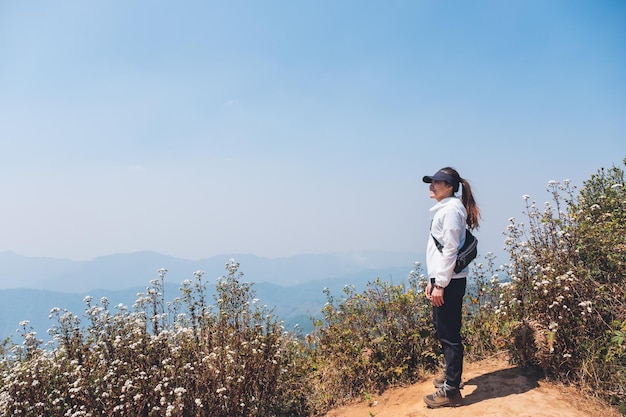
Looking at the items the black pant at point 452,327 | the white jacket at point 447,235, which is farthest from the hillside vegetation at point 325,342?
the white jacket at point 447,235

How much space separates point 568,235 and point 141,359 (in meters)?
5.87

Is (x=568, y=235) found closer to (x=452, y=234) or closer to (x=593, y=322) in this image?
(x=593, y=322)

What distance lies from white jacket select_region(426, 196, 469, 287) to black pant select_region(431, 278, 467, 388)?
16 cm

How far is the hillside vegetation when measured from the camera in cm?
448

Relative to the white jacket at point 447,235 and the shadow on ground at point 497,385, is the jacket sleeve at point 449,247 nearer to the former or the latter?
the white jacket at point 447,235

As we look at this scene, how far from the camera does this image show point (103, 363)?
15.9 ft

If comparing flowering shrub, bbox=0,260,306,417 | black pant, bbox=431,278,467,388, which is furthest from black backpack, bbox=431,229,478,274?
flowering shrub, bbox=0,260,306,417

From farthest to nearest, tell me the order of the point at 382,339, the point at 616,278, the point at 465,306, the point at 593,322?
the point at 465,306
the point at 382,339
the point at 616,278
the point at 593,322

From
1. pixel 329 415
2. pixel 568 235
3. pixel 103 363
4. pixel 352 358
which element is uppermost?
pixel 568 235

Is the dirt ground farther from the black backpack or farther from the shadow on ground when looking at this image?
the black backpack

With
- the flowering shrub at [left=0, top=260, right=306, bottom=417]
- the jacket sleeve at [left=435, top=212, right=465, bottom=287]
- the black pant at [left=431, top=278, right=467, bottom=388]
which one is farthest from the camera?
the flowering shrub at [left=0, top=260, right=306, bottom=417]

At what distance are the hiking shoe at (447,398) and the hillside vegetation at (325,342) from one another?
1.15 metres

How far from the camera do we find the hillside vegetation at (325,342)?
4.48 metres

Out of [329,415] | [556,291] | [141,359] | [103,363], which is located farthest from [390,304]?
[103,363]
